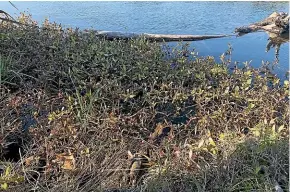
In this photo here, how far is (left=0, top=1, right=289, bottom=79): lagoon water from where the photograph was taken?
382cm

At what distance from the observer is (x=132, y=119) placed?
92.7 inches

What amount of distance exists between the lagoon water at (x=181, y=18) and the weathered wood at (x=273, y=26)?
96mm

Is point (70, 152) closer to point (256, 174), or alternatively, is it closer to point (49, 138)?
point (49, 138)

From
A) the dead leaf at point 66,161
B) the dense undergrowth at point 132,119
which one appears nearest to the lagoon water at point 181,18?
the dense undergrowth at point 132,119

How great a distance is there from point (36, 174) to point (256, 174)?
126 centimetres

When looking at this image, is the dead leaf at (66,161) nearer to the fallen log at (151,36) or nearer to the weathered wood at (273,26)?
the fallen log at (151,36)

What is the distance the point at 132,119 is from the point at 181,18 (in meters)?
2.57

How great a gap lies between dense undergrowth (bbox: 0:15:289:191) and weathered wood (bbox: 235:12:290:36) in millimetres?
1167

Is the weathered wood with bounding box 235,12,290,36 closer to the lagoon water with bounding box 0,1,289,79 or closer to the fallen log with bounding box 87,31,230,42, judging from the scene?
the lagoon water with bounding box 0,1,289,79

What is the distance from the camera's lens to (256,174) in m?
1.82

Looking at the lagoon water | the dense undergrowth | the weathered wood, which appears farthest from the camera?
the weathered wood

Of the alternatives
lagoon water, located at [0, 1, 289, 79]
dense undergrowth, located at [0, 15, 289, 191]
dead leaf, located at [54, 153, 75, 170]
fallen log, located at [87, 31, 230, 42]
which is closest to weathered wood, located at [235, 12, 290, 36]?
lagoon water, located at [0, 1, 289, 79]

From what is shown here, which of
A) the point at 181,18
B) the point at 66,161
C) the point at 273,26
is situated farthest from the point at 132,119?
the point at 273,26

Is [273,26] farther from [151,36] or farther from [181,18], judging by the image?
[151,36]
